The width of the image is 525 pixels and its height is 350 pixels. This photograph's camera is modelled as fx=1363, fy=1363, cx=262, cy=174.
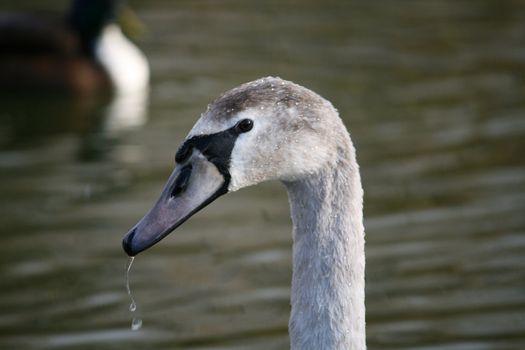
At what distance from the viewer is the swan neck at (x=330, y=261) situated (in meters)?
4.41

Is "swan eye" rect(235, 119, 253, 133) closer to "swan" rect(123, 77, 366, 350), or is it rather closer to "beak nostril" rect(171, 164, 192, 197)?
"swan" rect(123, 77, 366, 350)

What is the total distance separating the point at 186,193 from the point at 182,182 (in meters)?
A: 0.04

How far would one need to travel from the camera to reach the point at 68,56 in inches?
544

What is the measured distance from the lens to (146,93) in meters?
13.1

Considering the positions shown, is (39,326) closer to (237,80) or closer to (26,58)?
(237,80)

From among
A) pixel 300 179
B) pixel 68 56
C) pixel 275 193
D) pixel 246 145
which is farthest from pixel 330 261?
pixel 68 56

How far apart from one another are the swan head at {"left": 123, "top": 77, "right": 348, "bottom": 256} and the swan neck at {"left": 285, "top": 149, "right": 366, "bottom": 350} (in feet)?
0.24

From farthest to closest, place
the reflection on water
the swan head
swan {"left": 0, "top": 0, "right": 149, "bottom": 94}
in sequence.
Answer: swan {"left": 0, "top": 0, "right": 149, "bottom": 94} < the reflection on water < the swan head

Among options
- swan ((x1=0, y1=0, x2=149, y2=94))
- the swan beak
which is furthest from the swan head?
swan ((x1=0, y1=0, x2=149, y2=94))

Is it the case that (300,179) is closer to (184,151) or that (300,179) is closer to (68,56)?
(184,151)

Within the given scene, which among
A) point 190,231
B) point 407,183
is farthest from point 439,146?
Answer: point 190,231

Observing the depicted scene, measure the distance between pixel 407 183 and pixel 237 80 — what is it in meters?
3.48

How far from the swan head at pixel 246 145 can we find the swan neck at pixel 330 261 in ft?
0.24

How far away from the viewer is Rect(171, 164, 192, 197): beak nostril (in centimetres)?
441
